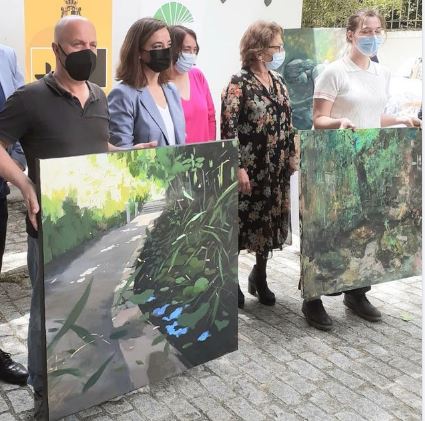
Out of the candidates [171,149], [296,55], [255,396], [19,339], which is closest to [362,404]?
[255,396]

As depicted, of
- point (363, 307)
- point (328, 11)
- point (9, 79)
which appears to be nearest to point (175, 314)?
point (9, 79)

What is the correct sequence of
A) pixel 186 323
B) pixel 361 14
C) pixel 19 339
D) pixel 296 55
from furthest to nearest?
pixel 296 55 → pixel 361 14 → pixel 19 339 → pixel 186 323

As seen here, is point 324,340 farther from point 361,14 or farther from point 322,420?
point 361,14

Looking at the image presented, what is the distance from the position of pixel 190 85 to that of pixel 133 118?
951mm

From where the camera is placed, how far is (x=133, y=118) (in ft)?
11.2

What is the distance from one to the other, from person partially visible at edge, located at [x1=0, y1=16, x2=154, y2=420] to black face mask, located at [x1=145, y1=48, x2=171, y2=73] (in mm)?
608

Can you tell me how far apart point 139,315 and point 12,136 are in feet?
3.26

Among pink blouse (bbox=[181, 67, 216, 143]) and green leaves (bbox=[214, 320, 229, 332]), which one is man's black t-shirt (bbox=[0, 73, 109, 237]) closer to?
green leaves (bbox=[214, 320, 229, 332])

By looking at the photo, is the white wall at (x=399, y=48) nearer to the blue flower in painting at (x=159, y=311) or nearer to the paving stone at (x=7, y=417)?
the blue flower in painting at (x=159, y=311)

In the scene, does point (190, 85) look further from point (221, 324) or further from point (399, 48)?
point (399, 48)

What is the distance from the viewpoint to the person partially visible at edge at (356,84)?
3953 millimetres

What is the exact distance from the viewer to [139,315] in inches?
114

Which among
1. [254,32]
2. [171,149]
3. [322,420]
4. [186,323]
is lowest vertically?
[322,420]

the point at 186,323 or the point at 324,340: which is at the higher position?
the point at 186,323
